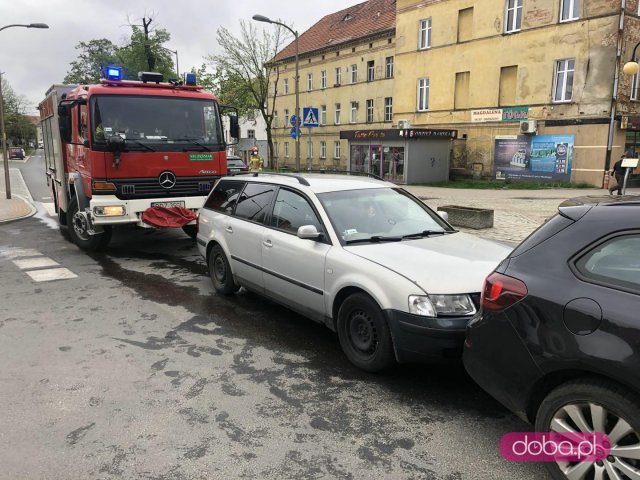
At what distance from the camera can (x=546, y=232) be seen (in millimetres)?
2938

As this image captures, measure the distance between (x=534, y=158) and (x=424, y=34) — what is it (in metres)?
11.0

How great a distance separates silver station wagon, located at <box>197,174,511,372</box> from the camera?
12.5ft

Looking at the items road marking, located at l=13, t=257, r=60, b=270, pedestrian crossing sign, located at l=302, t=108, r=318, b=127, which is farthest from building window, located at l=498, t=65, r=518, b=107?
road marking, located at l=13, t=257, r=60, b=270

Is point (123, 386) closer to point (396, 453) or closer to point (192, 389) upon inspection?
point (192, 389)

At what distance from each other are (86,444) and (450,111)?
2969 centimetres

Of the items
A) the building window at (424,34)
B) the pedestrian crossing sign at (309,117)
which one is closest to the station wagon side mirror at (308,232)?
the pedestrian crossing sign at (309,117)

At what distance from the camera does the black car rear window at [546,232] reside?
2.87m

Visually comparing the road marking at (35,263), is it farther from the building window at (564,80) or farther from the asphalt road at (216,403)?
the building window at (564,80)

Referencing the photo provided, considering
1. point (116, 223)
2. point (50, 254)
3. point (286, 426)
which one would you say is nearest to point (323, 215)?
point (286, 426)

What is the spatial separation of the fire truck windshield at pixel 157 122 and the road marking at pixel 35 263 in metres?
2.09

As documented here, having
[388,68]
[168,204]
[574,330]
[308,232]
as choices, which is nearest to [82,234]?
[168,204]

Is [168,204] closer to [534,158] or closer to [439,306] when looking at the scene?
[439,306]

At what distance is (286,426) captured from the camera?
3486 mm

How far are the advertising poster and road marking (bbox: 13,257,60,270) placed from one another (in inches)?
915
